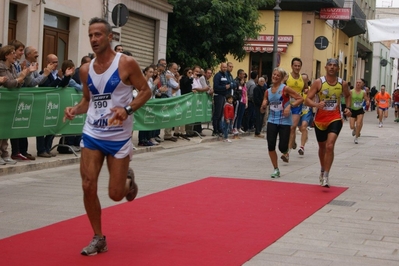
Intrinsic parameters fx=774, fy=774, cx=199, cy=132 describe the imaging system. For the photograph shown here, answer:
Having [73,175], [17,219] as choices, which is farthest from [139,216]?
[73,175]

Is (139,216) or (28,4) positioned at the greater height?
(28,4)

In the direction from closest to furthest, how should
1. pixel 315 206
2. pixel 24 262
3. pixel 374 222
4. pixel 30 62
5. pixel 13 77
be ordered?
pixel 24 262, pixel 374 222, pixel 315 206, pixel 13 77, pixel 30 62

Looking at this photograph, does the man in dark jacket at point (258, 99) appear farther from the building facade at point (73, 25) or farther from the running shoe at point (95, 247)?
the running shoe at point (95, 247)

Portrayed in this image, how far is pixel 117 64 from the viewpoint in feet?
22.2

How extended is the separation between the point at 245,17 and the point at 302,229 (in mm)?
21387

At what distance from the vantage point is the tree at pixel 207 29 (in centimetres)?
2744

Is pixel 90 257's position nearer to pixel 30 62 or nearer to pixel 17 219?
pixel 17 219

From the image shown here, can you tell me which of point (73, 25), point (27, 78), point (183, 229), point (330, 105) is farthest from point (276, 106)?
point (73, 25)

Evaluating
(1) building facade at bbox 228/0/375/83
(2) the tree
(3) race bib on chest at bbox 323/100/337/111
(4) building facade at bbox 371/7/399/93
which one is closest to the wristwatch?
(3) race bib on chest at bbox 323/100/337/111

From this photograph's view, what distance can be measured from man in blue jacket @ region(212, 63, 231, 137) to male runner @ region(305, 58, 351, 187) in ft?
31.0

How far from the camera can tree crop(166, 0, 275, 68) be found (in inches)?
1080

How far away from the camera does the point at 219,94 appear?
2139 centimetres

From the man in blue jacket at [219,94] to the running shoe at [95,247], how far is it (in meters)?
14.7

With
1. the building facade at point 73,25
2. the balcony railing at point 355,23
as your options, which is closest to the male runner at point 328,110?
the building facade at point 73,25
